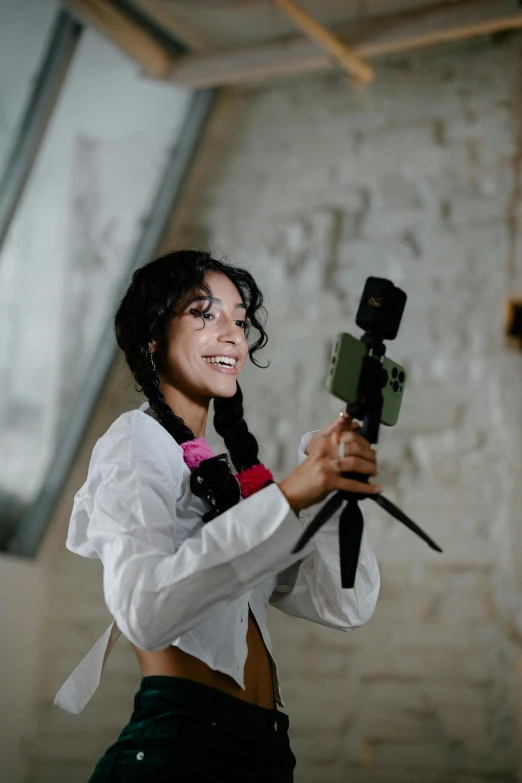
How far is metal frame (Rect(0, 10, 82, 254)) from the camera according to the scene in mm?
3178

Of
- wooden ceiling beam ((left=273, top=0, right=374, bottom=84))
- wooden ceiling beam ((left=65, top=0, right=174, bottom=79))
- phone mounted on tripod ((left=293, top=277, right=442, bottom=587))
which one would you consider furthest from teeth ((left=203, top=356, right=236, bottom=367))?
wooden ceiling beam ((left=65, top=0, right=174, bottom=79))

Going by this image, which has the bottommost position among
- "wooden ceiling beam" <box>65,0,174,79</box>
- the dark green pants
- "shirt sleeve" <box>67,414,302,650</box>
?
the dark green pants

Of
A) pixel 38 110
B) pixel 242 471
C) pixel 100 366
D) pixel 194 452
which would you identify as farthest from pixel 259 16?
pixel 194 452

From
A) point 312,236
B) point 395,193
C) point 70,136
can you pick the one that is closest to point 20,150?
point 70,136

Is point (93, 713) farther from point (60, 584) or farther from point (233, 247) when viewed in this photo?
point (233, 247)

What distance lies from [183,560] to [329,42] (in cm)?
228

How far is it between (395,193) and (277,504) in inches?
89.2

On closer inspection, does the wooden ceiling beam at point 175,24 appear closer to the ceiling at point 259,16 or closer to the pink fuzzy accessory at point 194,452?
the ceiling at point 259,16

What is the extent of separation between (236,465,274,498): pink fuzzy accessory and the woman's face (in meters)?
0.15

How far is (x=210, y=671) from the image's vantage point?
1.38 meters

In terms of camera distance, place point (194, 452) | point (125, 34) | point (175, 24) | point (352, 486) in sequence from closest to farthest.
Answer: point (352, 486) < point (194, 452) < point (125, 34) < point (175, 24)

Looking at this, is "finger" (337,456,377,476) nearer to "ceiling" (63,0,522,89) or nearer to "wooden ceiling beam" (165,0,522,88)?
"ceiling" (63,0,522,89)

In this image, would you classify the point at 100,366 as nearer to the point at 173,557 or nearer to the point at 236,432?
the point at 236,432

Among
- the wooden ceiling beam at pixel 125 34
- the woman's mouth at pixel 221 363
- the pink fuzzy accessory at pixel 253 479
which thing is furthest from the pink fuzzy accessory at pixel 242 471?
the wooden ceiling beam at pixel 125 34
